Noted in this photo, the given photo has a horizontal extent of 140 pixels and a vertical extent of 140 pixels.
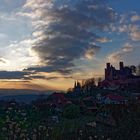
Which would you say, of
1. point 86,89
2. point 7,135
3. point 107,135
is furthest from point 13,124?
point 86,89

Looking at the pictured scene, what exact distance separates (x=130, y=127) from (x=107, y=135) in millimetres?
816

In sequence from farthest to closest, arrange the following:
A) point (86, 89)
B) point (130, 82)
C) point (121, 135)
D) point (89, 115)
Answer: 1. point (130, 82)
2. point (86, 89)
3. point (89, 115)
4. point (121, 135)

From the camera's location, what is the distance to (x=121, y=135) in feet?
36.6

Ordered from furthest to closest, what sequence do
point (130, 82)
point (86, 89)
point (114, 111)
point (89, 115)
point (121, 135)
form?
point (130, 82) → point (86, 89) → point (89, 115) → point (114, 111) → point (121, 135)

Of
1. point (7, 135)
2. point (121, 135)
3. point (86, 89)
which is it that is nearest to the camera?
point (7, 135)

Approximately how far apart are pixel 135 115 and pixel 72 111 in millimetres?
7473

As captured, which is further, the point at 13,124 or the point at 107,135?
the point at 107,135

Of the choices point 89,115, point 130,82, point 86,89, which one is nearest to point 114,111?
point 89,115

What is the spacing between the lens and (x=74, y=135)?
1100cm

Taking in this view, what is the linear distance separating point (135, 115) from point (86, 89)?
51.1m

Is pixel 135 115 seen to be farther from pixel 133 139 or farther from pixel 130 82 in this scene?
pixel 130 82

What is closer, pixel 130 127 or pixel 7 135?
pixel 7 135

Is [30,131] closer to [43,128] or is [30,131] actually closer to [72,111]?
[43,128]

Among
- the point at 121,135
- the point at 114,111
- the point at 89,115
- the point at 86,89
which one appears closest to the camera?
the point at 121,135
